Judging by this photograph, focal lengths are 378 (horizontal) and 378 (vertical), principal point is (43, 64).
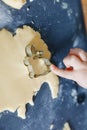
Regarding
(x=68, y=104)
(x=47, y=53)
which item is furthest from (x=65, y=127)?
(x=47, y=53)

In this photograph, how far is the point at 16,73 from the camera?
2.22ft

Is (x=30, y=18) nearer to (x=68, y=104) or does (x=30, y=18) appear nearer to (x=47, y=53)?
(x=47, y=53)

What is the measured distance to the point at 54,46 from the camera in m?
0.75

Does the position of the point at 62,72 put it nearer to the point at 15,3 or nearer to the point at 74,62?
the point at 74,62

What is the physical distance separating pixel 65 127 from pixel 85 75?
0.43 ft

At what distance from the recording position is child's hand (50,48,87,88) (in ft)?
2.28

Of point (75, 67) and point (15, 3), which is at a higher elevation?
point (15, 3)

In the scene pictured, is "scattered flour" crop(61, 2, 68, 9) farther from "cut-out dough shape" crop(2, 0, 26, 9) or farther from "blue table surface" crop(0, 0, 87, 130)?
"cut-out dough shape" crop(2, 0, 26, 9)

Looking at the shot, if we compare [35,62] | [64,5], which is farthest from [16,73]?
[64,5]

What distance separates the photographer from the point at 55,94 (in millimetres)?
742

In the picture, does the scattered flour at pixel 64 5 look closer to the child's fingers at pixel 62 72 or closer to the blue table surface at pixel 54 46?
the blue table surface at pixel 54 46

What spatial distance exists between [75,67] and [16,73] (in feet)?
0.36

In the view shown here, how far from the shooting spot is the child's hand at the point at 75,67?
696mm

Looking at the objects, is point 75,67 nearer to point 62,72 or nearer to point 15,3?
point 62,72
